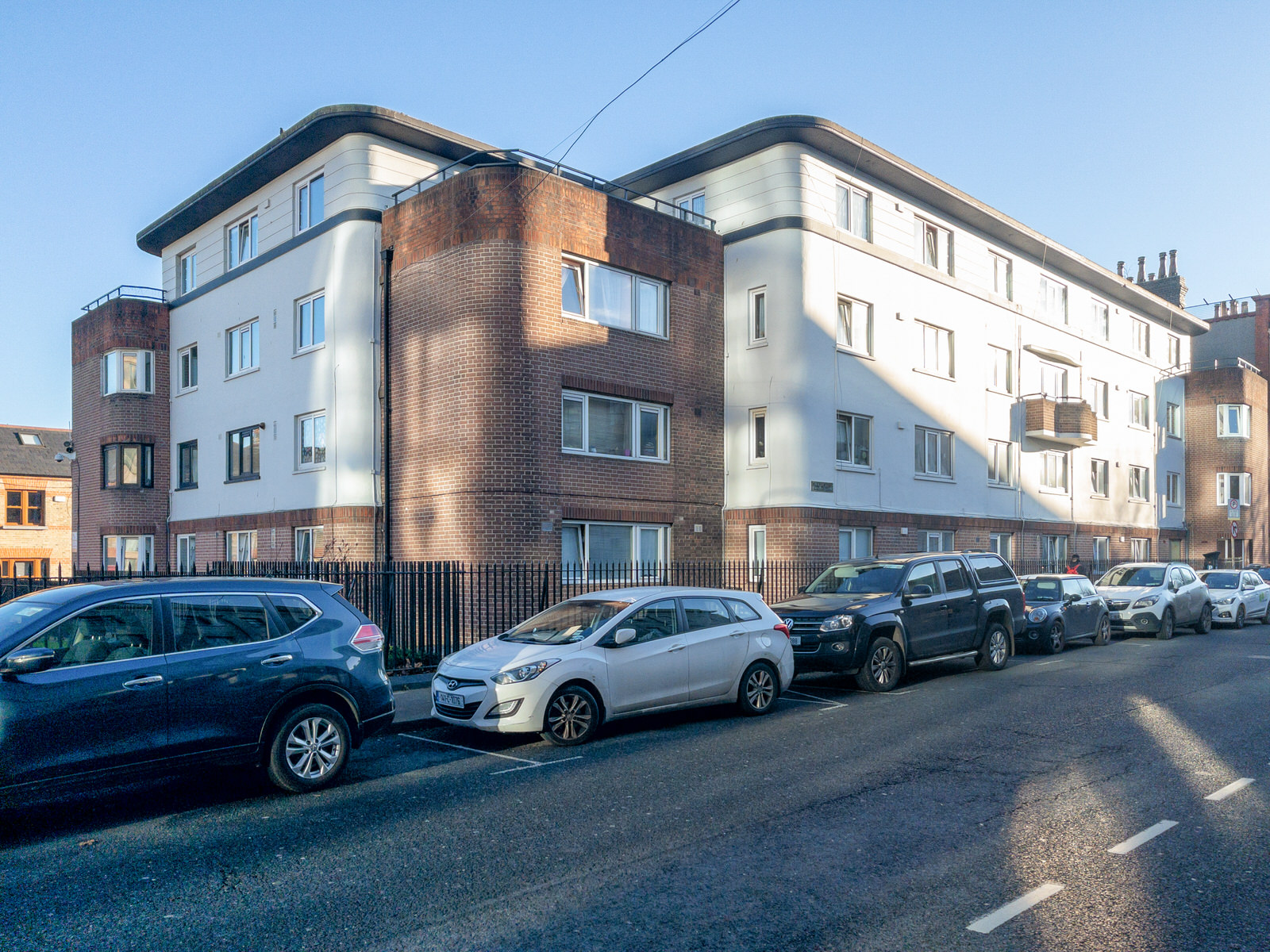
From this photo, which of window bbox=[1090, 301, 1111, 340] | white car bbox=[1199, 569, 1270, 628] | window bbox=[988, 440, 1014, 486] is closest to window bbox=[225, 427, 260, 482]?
window bbox=[988, 440, 1014, 486]

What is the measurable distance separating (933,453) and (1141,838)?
784 inches

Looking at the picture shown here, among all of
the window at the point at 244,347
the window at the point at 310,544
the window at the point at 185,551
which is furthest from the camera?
the window at the point at 185,551

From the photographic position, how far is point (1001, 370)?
2830cm

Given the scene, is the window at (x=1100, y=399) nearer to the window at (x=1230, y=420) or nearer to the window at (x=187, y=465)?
the window at (x=1230, y=420)

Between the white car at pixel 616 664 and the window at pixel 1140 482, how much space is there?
2954 centimetres

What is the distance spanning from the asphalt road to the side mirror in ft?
3.60

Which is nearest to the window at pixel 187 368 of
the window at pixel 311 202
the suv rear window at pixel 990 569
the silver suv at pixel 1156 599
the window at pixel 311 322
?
the window at pixel 311 322

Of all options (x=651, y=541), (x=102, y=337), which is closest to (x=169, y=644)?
(x=651, y=541)

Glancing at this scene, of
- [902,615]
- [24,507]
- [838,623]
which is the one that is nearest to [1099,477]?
[902,615]

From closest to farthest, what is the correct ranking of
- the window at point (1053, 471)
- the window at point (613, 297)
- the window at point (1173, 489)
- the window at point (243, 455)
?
the window at point (613, 297)
the window at point (243, 455)
the window at point (1053, 471)
the window at point (1173, 489)

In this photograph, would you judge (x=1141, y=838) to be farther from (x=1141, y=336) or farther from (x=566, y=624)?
(x=1141, y=336)

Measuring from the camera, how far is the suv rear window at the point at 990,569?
15.2m

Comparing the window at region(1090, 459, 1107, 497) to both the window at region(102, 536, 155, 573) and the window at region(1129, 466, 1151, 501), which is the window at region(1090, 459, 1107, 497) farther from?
the window at region(102, 536, 155, 573)

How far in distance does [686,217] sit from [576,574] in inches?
382
